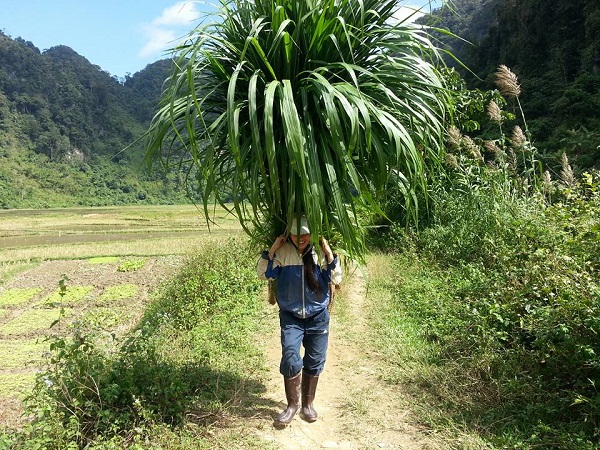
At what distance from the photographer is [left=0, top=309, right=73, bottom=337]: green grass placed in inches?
378

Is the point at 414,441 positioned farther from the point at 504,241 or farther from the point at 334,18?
the point at 504,241

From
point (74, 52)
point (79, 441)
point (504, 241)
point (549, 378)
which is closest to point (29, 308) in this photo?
point (79, 441)

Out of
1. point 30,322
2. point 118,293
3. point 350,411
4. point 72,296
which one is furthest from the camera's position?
point 118,293

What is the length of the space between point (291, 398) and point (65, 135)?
3343 inches

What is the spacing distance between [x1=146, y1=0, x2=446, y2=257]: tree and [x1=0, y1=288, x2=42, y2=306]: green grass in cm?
1113

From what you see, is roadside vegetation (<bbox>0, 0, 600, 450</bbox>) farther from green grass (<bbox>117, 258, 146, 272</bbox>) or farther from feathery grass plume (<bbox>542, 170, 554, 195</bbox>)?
green grass (<bbox>117, 258, 146, 272</bbox>)

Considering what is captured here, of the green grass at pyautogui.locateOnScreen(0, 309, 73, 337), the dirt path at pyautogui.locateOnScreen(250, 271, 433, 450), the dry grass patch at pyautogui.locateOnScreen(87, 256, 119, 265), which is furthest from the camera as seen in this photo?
the dry grass patch at pyautogui.locateOnScreen(87, 256, 119, 265)

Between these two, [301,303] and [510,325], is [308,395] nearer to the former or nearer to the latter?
[301,303]

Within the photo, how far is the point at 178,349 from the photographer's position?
4.69 meters

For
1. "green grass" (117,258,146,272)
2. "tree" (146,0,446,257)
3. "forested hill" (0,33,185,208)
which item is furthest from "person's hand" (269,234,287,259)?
"forested hill" (0,33,185,208)

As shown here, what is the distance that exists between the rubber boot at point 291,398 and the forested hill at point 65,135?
61.7m

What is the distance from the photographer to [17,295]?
12797 millimetres

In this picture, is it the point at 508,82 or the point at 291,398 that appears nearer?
the point at 291,398

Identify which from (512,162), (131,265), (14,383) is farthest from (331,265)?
(131,265)
